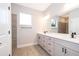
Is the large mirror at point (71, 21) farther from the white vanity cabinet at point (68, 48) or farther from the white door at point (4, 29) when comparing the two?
the white door at point (4, 29)

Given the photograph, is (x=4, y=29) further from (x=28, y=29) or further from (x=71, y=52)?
(x=28, y=29)

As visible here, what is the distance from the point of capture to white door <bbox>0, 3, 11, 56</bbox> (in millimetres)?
2395

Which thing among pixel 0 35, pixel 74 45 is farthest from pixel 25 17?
pixel 74 45

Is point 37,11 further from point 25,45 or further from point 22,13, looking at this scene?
point 25,45

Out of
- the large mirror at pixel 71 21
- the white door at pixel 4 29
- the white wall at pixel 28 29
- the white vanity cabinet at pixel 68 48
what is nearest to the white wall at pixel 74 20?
the large mirror at pixel 71 21

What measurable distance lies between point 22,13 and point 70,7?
298cm

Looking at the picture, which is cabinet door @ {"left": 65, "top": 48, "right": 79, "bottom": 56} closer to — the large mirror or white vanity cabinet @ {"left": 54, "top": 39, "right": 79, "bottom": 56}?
white vanity cabinet @ {"left": 54, "top": 39, "right": 79, "bottom": 56}

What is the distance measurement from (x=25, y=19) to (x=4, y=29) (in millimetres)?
2835

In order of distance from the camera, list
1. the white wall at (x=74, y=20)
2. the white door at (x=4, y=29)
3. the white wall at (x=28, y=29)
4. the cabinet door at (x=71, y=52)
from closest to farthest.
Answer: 1. the cabinet door at (x=71, y=52)
2. the white door at (x=4, y=29)
3. the white wall at (x=74, y=20)
4. the white wall at (x=28, y=29)

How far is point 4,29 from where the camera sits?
2.49 meters

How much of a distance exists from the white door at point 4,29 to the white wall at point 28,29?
202 centimetres

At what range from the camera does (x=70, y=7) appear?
9.17 feet

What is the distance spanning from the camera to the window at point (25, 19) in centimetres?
503

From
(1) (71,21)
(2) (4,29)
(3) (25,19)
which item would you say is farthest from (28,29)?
(1) (71,21)
